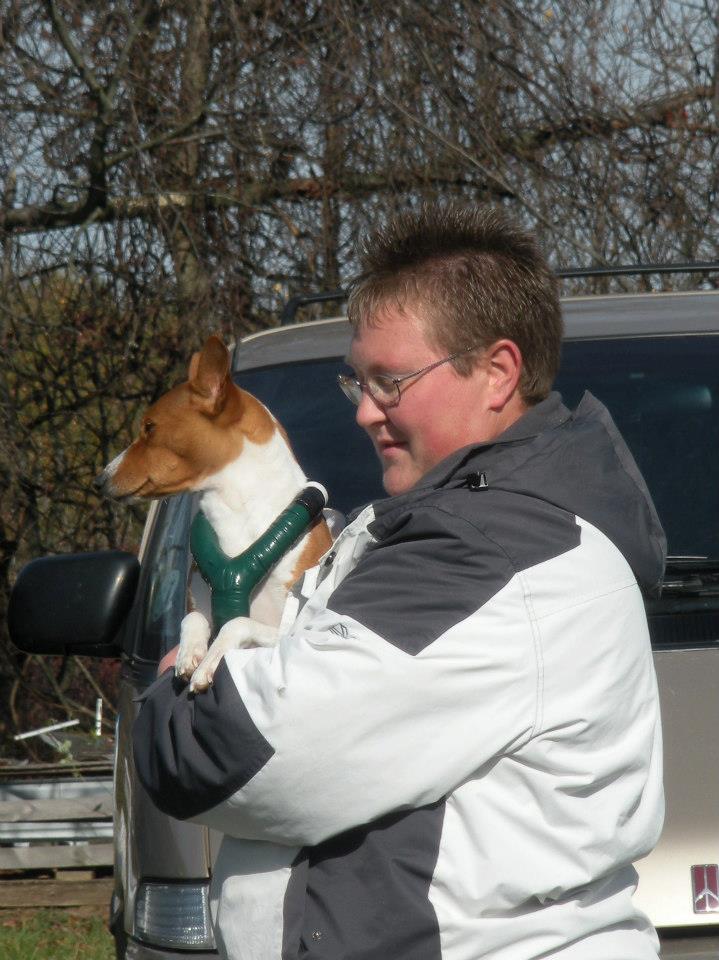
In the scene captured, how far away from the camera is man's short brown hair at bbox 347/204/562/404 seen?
171cm

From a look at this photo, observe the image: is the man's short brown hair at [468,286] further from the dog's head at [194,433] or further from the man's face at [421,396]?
the dog's head at [194,433]

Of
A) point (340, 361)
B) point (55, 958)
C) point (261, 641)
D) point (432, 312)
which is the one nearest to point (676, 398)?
point (340, 361)

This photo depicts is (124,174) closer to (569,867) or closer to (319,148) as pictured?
(319,148)

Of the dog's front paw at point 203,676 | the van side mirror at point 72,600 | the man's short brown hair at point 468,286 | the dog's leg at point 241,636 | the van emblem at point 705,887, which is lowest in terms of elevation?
the van emblem at point 705,887

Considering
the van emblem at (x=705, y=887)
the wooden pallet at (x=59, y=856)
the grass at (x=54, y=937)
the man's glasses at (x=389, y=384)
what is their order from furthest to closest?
the wooden pallet at (x=59, y=856) → the grass at (x=54, y=937) → the van emblem at (x=705, y=887) → the man's glasses at (x=389, y=384)

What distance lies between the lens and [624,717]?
1.57m

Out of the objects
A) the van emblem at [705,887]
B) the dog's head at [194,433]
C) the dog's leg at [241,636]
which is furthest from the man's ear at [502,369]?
the dog's head at [194,433]

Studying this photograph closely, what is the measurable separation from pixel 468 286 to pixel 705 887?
4.82ft

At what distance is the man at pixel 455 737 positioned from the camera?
A: 1.46 meters

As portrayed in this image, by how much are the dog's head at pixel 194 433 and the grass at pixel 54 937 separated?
257 cm

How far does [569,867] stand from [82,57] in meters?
6.38

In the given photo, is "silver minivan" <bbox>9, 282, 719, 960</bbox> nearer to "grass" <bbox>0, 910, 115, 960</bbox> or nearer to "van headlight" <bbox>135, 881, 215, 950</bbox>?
"van headlight" <bbox>135, 881, 215, 950</bbox>

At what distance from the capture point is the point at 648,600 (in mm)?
2799

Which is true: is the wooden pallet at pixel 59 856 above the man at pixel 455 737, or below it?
below
